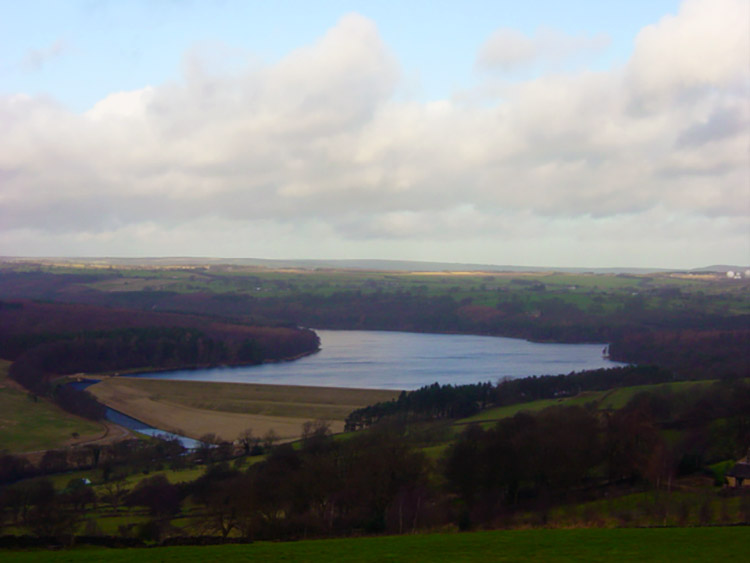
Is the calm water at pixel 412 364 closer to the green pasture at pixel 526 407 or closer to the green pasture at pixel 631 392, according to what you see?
the green pasture at pixel 526 407

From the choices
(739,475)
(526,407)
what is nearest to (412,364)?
(526,407)

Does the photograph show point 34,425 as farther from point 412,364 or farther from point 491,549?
point 412,364

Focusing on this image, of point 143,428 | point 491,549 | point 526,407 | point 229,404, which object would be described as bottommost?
point 143,428

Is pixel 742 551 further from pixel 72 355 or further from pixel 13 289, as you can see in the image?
pixel 13 289

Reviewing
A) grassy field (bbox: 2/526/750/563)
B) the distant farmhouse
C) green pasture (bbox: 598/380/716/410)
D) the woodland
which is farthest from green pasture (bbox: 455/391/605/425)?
grassy field (bbox: 2/526/750/563)

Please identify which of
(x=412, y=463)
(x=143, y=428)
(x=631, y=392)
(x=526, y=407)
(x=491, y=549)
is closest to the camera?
(x=491, y=549)
